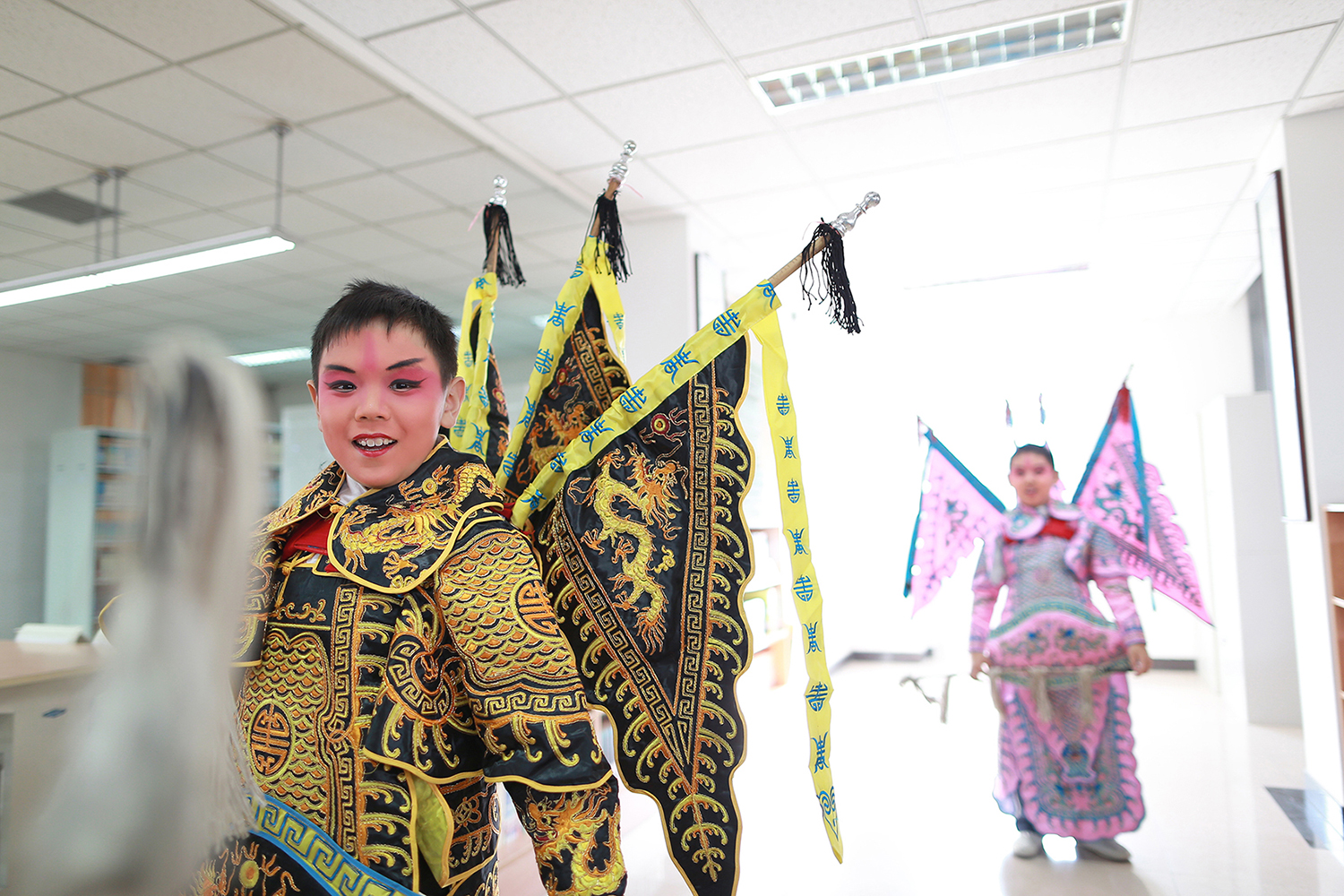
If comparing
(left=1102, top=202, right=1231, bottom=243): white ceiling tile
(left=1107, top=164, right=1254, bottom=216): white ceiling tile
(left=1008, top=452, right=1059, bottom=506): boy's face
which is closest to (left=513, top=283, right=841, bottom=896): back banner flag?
(left=1008, top=452, right=1059, bottom=506): boy's face

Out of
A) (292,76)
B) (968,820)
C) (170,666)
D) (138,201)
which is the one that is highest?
(292,76)

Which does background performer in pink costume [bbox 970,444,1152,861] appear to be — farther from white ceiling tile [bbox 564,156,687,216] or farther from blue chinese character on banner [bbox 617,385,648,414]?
blue chinese character on banner [bbox 617,385,648,414]

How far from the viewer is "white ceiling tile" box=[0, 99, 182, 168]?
2043 millimetres

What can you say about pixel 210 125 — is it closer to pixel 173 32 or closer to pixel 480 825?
pixel 173 32

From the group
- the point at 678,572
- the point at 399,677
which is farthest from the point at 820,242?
the point at 399,677

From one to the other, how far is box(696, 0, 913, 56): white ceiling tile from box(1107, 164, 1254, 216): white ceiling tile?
78.3 inches

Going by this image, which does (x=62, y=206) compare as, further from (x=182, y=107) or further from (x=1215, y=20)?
(x=1215, y=20)

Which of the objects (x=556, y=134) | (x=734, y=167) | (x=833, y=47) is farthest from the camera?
(x=734, y=167)

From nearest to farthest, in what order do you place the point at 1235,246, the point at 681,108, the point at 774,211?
the point at 681,108 < the point at 774,211 < the point at 1235,246

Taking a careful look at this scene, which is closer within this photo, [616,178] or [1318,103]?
[616,178]

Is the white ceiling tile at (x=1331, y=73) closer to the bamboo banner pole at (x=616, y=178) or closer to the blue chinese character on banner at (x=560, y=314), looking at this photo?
the bamboo banner pole at (x=616, y=178)

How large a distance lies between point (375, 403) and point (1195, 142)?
3.84m

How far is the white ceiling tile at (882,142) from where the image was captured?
326 centimetres

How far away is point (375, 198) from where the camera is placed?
3389mm
